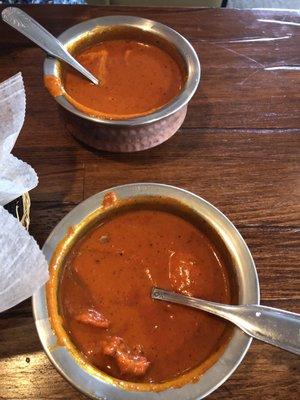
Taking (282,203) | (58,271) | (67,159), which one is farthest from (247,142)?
(58,271)

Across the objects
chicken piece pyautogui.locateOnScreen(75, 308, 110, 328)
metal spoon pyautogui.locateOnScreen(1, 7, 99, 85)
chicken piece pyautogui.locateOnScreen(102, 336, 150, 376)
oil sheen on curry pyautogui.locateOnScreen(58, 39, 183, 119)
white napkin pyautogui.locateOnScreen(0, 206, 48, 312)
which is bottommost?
chicken piece pyautogui.locateOnScreen(102, 336, 150, 376)

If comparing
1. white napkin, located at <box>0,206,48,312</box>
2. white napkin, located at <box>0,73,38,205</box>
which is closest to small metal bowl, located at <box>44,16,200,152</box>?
white napkin, located at <box>0,73,38,205</box>

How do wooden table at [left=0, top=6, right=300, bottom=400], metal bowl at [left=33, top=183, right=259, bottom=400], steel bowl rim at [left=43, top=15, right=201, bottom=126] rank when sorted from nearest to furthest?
metal bowl at [left=33, top=183, right=259, bottom=400]
wooden table at [left=0, top=6, right=300, bottom=400]
steel bowl rim at [left=43, top=15, right=201, bottom=126]

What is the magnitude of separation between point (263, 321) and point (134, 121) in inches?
23.0

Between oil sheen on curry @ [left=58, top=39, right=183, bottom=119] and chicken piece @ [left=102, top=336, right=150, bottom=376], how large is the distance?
1.95 ft

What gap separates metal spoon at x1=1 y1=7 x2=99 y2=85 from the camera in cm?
131

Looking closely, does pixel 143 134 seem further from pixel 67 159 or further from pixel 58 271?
pixel 58 271

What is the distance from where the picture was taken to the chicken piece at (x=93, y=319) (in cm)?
94

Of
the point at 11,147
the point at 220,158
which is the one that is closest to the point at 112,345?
the point at 11,147

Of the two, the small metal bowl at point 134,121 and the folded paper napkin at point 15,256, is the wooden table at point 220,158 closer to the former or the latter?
the small metal bowl at point 134,121

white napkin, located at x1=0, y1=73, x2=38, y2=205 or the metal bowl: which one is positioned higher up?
white napkin, located at x1=0, y1=73, x2=38, y2=205

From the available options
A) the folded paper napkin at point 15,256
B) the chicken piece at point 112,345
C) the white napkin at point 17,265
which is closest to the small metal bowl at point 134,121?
the folded paper napkin at point 15,256

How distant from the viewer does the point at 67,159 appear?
4.31 ft

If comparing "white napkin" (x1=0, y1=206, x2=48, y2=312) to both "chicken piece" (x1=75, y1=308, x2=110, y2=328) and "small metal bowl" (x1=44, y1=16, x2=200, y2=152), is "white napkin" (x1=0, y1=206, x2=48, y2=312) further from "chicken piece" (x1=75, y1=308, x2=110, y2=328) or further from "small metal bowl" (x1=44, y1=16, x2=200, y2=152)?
"small metal bowl" (x1=44, y1=16, x2=200, y2=152)
